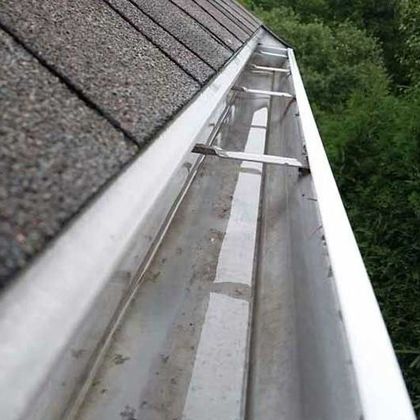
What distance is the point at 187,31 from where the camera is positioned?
4.63 ft

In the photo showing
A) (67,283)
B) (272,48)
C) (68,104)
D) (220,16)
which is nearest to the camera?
(67,283)

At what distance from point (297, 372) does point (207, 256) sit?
1.56 ft

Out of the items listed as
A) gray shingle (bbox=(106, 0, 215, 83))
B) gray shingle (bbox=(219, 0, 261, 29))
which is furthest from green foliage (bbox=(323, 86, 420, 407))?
gray shingle (bbox=(106, 0, 215, 83))

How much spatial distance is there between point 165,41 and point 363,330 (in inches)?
28.8

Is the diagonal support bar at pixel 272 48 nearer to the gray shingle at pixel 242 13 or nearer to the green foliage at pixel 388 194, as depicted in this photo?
the gray shingle at pixel 242 13

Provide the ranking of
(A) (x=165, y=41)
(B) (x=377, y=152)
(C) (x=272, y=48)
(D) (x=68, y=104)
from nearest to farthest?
(D) (x=68, y=104) < (A) (x=165, y=41) < (C) (x=272, y=48) < (B) (x=377, y=152)

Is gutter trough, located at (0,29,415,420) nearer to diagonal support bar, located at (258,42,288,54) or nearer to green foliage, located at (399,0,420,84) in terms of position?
diagonal support bar, located at (258,42,288,54)

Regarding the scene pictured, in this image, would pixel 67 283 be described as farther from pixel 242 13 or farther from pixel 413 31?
pixel 413 31

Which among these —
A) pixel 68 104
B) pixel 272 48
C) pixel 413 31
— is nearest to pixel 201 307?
pixel 68 104

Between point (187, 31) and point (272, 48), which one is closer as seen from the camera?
point (187, 31)

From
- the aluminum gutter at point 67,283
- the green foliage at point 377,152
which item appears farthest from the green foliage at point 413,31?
the aluminum gutter at point 67,283

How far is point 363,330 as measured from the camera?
0.67 m

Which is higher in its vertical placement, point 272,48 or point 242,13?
point 242,13

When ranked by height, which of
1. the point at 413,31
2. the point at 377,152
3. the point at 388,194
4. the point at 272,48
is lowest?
the point at 388,194
